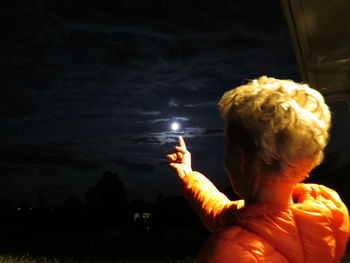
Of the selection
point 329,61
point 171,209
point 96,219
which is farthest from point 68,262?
point 96,219

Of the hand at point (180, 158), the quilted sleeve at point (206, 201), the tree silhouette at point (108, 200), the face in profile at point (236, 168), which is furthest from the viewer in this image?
the tree silhouette at point (108, 200)

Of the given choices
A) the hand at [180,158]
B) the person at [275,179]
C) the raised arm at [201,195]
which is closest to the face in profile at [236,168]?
the person at [275,179]

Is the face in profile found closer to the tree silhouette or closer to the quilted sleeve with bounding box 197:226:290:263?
the quilted sleeve with bounding box 197:226:290:263

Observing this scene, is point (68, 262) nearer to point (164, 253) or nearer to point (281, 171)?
point (164, 253)

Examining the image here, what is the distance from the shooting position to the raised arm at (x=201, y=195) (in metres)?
1.73

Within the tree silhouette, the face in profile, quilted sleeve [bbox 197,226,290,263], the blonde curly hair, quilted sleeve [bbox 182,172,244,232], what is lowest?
the tree silhouette

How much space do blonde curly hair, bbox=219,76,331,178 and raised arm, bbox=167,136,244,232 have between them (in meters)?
0.31

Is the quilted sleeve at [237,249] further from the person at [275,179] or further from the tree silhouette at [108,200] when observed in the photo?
the tree silhouette at [108,200]

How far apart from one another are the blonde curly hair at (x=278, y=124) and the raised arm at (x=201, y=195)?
0.31 m

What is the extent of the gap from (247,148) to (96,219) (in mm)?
17808

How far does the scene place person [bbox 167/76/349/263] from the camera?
1.36 metres

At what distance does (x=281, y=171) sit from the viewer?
4.60 feet

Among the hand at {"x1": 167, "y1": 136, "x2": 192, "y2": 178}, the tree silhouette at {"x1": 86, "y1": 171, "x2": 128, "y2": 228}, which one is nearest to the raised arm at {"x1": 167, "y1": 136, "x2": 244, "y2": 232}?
the hand at {"x1": 167, "y1": 136, "x2": 192, "y2": 178}

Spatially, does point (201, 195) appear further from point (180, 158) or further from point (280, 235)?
point (280, 235)
